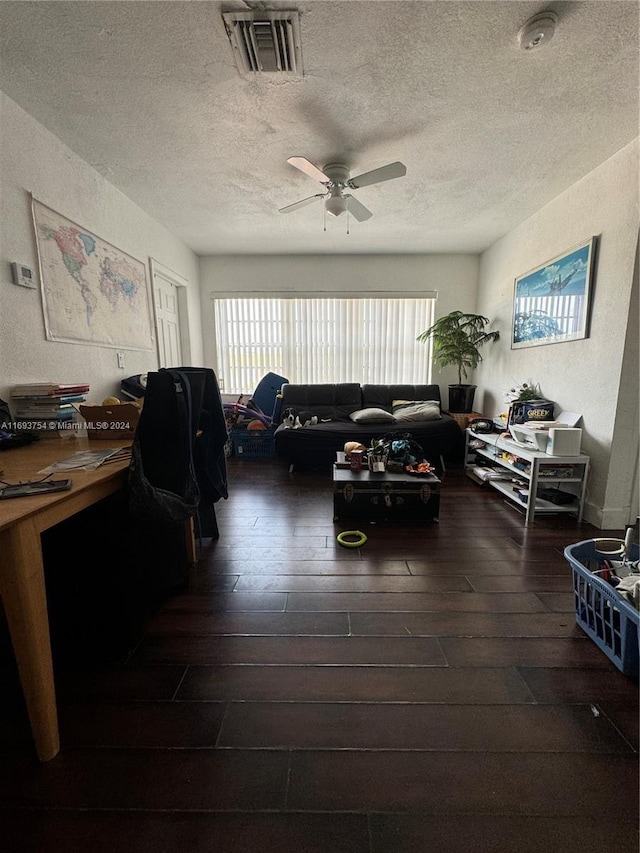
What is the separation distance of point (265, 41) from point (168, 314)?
9.28 ft

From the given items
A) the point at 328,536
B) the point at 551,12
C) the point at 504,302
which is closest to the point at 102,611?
the point at 328,536

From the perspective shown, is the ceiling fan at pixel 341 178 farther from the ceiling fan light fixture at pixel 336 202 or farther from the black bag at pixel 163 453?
the black bag at pixel 163 453

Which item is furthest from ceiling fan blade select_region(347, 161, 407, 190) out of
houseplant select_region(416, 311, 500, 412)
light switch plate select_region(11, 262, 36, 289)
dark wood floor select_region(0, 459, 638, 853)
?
dark wood floor select_region(0, 459, 638, 853)

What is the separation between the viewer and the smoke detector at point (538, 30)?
1.30 metres

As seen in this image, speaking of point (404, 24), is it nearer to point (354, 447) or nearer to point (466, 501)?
point (354, 447)

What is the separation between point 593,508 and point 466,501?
32.5 inches

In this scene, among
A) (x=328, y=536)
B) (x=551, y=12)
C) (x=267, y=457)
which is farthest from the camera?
(x=267, y=457)

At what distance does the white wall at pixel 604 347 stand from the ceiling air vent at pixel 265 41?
2127mm

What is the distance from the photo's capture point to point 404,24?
1.34 m

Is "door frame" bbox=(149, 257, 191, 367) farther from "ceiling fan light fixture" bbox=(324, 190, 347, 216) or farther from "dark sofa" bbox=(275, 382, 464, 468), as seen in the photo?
"ceiling fan light fixture" bbox=(324, 190, 347, 216)

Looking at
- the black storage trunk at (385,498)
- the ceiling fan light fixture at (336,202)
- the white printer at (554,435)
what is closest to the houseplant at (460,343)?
the white printer at (554,435)

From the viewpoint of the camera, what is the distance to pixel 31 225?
1882 millimetres

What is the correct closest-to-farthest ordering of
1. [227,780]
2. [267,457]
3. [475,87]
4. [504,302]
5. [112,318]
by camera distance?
[227,780] → [475,87] → [112,318] → [504,302] → [267,457]

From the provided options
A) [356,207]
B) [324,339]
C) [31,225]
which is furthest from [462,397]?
[31,225]
